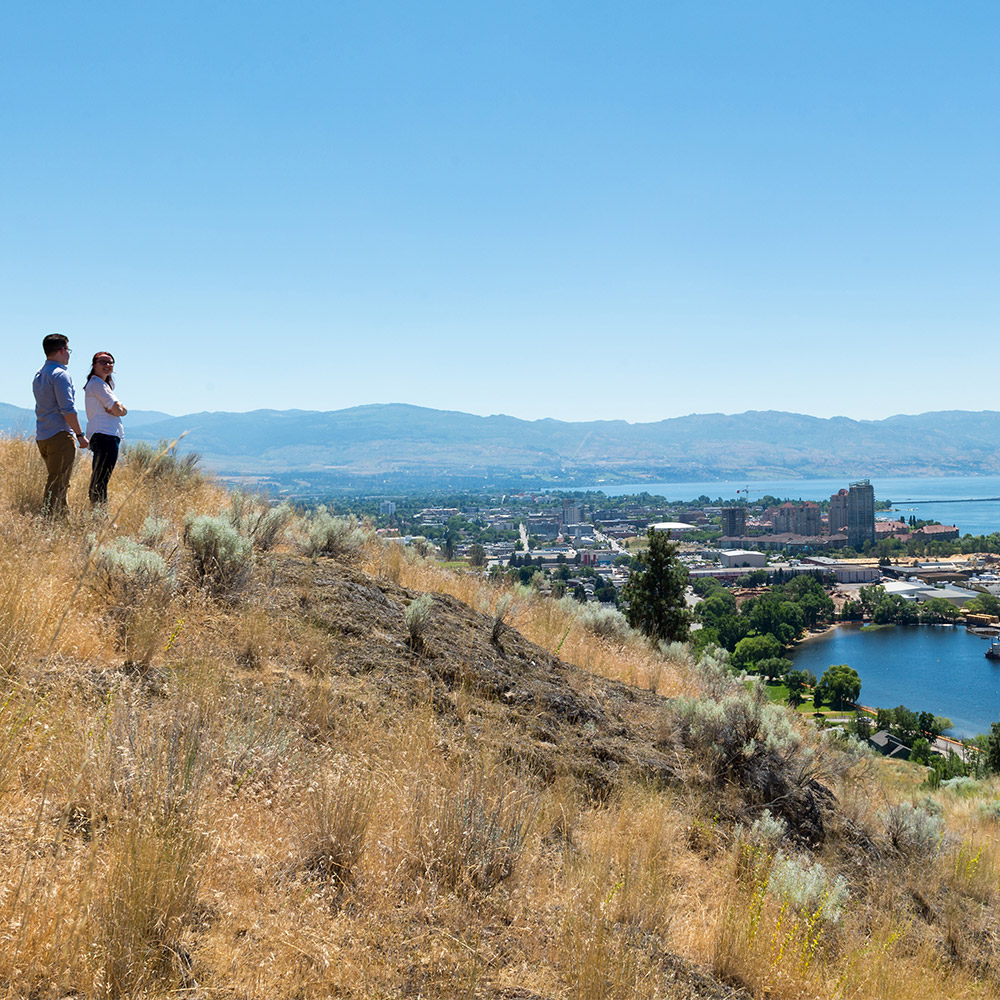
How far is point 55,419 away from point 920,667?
44.6 m

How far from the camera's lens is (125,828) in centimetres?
258

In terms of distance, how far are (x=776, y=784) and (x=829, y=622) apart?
52.4 meters

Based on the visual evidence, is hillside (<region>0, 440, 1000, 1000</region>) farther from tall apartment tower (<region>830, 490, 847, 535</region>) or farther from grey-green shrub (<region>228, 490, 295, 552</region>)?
tall apartment tower (<region>830, 490, 847, 535</region>)

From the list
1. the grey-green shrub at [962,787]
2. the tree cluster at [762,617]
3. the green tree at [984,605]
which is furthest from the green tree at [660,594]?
the green tree at [984,605]

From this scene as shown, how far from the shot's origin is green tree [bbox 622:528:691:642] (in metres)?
16.8

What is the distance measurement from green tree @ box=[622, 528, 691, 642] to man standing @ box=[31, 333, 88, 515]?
42.4 ft

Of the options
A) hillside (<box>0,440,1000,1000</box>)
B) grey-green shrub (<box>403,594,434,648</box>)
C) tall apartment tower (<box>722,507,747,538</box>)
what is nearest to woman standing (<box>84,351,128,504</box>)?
hillside (<box>0,440,1000,1000</box>)

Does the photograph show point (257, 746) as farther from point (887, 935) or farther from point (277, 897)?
point (887, 935)

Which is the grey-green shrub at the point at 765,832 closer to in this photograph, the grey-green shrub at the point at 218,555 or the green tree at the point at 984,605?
the grey-green shrub at the point at 218,555

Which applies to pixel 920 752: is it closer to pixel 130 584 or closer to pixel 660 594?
pixel 660 594

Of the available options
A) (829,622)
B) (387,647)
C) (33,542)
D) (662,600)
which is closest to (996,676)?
(829,622)

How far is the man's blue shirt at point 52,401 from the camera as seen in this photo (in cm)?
690

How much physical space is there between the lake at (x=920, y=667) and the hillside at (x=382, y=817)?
29.3m

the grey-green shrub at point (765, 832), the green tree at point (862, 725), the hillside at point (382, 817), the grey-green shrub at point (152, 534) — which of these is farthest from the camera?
the green tree at point (862, 725)
